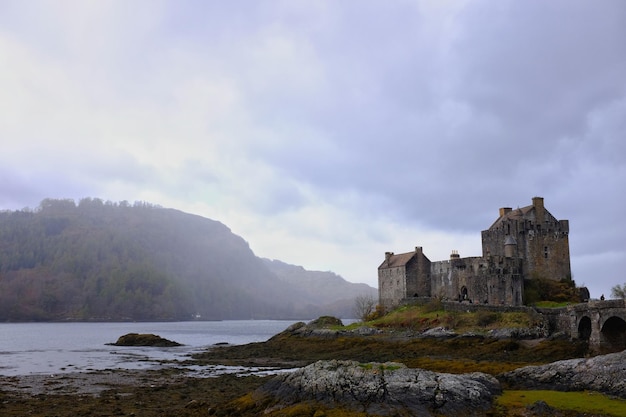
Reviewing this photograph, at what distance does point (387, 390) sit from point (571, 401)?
258 inches

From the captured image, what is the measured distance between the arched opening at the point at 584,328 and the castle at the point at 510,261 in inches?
409

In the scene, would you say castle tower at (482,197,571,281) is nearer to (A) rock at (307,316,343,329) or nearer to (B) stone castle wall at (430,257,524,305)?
(B) stone castle wall at (430,257,524,305)

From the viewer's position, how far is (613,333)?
38438 mm

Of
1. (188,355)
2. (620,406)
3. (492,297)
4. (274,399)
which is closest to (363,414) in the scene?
(274,399)

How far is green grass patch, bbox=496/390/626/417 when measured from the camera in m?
18.9

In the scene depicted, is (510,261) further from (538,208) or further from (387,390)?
(387,390)

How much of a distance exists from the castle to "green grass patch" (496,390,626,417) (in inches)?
1269

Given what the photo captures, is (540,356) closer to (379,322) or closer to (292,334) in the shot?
(379,322)

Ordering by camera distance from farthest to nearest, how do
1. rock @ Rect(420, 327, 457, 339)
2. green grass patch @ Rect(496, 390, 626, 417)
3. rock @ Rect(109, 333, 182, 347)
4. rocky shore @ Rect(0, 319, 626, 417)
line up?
rock @ Rect(109, 333, 182, 347) → rock @ Rect(420, 327, 457, 339) → rocky shore @ Rect(0, 319, 626, 417) → green grass patch @ Rect(496, 390, 626, 417)

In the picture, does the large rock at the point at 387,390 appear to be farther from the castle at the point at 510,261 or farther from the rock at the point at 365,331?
the castle at the point at 510,261

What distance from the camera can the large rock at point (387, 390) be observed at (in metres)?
20.2

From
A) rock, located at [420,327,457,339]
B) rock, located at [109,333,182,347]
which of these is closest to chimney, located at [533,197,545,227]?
rock, located at [420,327,457,339]

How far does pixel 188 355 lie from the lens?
57.2 m

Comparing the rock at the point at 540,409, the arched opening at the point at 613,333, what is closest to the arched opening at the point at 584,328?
the arched opening at the point at 613,333
